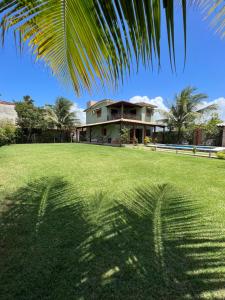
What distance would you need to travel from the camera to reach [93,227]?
2.67 metres

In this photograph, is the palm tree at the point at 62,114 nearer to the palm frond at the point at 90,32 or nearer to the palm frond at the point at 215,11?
the palm frond at the point at 90,32

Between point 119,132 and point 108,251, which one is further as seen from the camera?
point 119,132

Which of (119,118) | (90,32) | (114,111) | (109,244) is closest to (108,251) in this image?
(109,244)

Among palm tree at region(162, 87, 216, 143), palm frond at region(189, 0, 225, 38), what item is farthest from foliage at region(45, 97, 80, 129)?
palm frond at region(189, 0, 225, 38)

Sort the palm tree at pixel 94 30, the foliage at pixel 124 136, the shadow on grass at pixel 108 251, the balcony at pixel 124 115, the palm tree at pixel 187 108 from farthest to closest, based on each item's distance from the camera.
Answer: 1. the balcony at pixel 124 115
2. the palm tree at pixel 187 108
3. the foliage at pixel 124 136
4. the shadow on grass at pixel 108 251
5. the palm tree at pixel 94 30

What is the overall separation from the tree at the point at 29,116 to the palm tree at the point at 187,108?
17.3 m

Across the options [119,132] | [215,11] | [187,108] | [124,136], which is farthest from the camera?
[119,132]

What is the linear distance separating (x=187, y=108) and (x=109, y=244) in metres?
21.8

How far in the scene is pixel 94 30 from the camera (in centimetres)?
99

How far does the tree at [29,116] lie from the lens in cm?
2220

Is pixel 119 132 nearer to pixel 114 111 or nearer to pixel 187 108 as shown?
pixel 114 111

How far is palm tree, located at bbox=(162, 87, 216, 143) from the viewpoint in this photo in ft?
67.4

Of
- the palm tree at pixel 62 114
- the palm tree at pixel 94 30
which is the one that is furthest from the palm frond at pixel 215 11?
the palm tree at pixel 62 114

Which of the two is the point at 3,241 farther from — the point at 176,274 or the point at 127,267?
the point at 176,274
